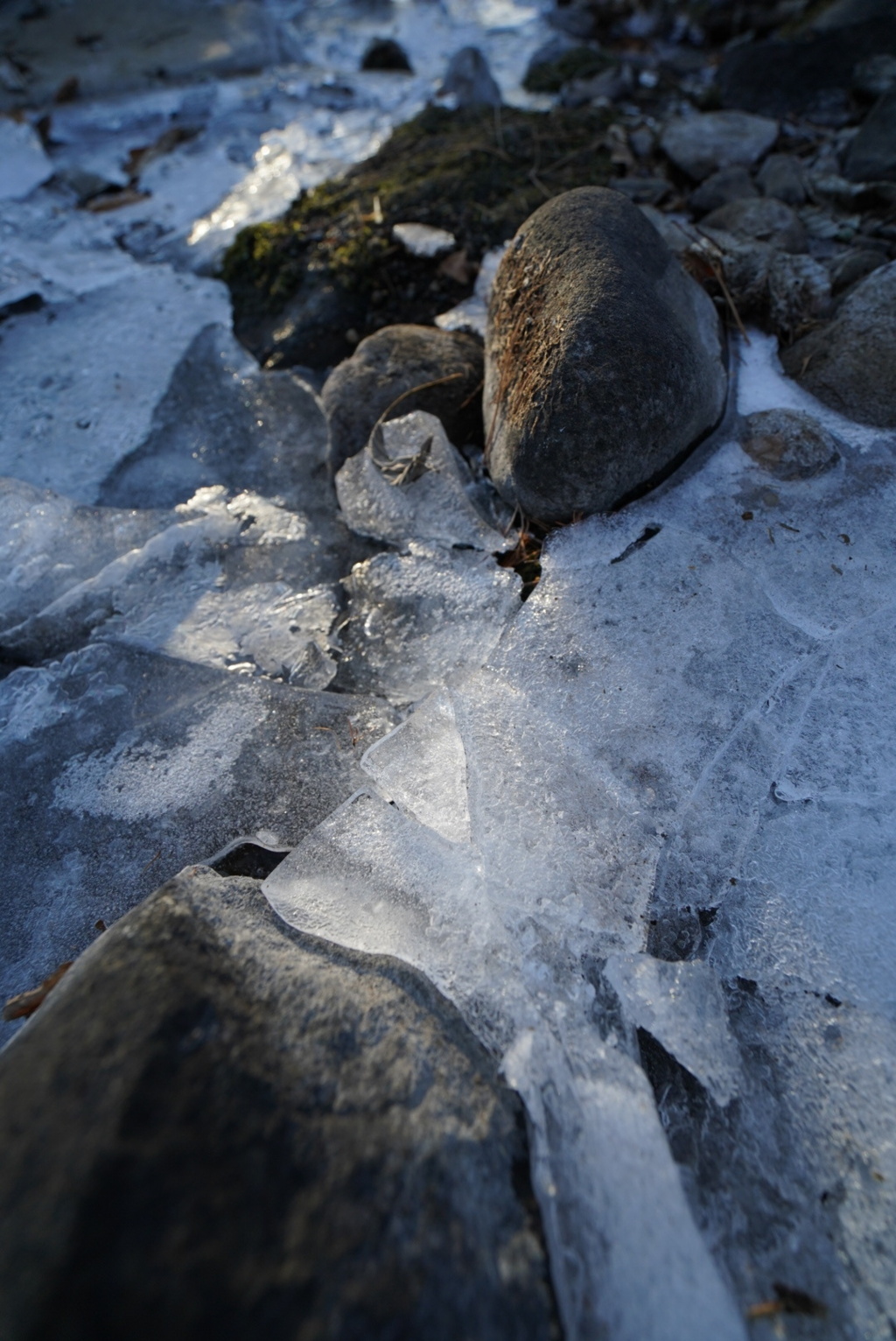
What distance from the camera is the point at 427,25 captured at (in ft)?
20.6

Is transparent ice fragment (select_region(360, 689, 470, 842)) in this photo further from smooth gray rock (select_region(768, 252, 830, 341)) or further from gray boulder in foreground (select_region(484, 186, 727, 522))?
smooth gray rock (select_region(768, 252, 830, 341))

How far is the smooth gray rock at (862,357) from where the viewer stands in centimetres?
231

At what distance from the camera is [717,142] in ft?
11.4

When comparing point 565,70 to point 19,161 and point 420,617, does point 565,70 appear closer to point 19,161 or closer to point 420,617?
point 19,161

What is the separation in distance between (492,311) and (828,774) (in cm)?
196

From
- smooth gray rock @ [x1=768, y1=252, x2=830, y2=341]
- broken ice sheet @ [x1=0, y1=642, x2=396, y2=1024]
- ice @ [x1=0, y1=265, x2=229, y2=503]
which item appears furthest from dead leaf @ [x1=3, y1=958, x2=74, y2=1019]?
smooth gray rock @ [x1=768, y1=252, x2=830, y2=341]

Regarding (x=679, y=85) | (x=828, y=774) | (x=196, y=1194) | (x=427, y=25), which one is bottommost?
(x=828, y=774)

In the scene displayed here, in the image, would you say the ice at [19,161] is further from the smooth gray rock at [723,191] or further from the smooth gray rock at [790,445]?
the smooth gray rock at [790,445]

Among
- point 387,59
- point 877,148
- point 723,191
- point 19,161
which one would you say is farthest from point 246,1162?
point 387,59

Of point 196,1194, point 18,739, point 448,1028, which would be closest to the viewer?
point 196,1194

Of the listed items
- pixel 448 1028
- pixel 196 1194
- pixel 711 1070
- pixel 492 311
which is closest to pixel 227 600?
pixel 492 311

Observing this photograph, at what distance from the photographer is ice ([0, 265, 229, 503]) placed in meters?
2.93

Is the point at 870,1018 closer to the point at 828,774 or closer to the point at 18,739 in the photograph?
the point at 828,774

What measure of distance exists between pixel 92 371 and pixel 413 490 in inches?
74.0
